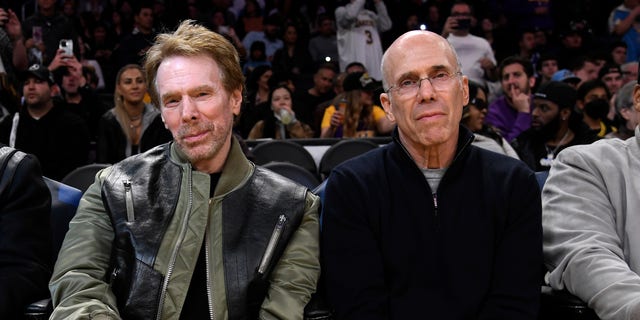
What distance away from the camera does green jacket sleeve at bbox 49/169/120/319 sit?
7.97 ft

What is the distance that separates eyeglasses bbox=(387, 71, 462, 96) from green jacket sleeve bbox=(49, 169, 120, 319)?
3.16ft

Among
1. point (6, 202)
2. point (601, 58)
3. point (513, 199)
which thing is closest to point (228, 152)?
point (6, 202)

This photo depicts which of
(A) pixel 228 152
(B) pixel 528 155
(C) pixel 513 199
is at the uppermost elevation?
(A) pixel 228 152

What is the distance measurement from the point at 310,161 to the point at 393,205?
322cm

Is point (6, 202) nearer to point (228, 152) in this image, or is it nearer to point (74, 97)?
point (228, 152)

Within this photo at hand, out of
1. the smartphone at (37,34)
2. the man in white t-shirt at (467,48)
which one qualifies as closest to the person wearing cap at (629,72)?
the man in white t-shirt at (467,48)

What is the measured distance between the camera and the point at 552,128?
567 centimetres

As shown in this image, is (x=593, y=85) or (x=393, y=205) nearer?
(x=393, y=205)

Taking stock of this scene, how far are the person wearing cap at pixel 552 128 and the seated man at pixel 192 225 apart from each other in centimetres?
325

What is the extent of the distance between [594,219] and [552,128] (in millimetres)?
3106

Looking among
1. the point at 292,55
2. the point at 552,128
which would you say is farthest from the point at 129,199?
the point at 292,55

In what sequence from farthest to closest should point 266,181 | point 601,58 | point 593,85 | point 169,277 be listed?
1. point 601,58
2. point 593,85
3. point 266,181
4. point 169,277

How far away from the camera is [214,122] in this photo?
2.65 metres

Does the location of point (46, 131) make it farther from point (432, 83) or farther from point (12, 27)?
point (432, 83)
